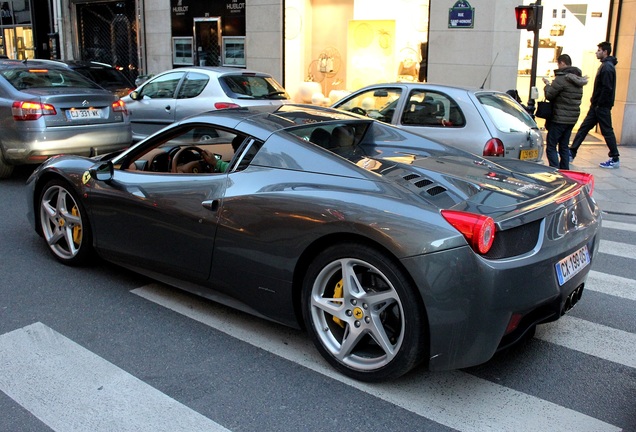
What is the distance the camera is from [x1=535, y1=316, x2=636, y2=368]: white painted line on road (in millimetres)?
3844

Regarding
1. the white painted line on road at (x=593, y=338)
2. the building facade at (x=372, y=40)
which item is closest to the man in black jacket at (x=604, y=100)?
the building facade at (x=372, y=40)

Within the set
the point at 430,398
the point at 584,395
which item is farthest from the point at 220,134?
the point at 584,395

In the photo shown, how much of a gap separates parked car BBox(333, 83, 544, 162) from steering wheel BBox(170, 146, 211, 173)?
3455mm

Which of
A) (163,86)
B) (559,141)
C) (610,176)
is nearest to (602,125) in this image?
(610,176)

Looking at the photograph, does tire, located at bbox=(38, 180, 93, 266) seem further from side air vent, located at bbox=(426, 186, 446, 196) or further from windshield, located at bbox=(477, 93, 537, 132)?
windshield, located at bbox=(477, 93, 537, 132)

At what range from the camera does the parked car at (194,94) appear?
32.9 ft

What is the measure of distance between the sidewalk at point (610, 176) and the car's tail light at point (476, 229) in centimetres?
584

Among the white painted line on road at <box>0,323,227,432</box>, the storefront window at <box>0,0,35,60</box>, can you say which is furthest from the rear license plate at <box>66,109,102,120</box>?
the storefront window at <box>0,0,35,60</box>

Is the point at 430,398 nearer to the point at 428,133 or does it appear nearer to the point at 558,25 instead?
the point at 428,133

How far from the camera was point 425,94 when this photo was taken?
758 centimetres

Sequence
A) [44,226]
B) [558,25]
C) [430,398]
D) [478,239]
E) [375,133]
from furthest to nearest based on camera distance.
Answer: [558,25] → [44,226] → [375,133] → [430,398] → [478,239]

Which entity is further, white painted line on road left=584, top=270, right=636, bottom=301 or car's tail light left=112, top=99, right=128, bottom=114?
car's tail light left=112, top=99, right=128, bottom=114

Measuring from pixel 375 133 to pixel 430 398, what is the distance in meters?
2.13

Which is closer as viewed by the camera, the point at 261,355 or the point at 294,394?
the point at 294,394
